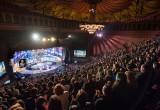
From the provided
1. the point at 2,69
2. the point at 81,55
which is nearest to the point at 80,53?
the point at 81,55

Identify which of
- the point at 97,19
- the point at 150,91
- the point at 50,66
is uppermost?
the point at 97,19

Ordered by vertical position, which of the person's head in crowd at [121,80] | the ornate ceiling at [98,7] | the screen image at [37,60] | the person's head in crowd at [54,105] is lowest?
the screen image at [37,60]

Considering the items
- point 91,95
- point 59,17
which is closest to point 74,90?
point 91,95

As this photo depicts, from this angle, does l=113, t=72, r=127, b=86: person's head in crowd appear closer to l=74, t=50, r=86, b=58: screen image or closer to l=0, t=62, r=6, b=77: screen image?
l=0, t=62, r=6, b=77: screen image

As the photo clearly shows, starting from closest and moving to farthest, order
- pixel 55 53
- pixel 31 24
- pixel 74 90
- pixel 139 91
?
pixel 139 91 → pixel 74 90 → pixel 31 24 → pixel 55 53

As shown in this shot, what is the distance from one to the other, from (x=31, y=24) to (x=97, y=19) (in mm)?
9278

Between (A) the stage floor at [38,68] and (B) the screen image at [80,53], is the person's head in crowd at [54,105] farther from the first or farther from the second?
(B) the screen image at [80,53]

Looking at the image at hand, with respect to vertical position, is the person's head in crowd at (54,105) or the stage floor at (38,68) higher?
the person's head in crowd at (54,105)

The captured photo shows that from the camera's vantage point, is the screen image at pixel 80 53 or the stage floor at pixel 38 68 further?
the screen image at pixel 80 53

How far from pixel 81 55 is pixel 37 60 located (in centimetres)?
761

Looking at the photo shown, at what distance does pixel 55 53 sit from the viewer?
2617 cm

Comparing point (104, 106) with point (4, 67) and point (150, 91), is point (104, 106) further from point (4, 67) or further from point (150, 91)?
point (4, 67)

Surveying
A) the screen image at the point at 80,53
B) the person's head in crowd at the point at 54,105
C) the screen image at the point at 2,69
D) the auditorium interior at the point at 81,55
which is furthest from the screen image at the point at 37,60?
the person's head in crowd at the point at 54,105

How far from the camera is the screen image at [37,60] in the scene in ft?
61.4
